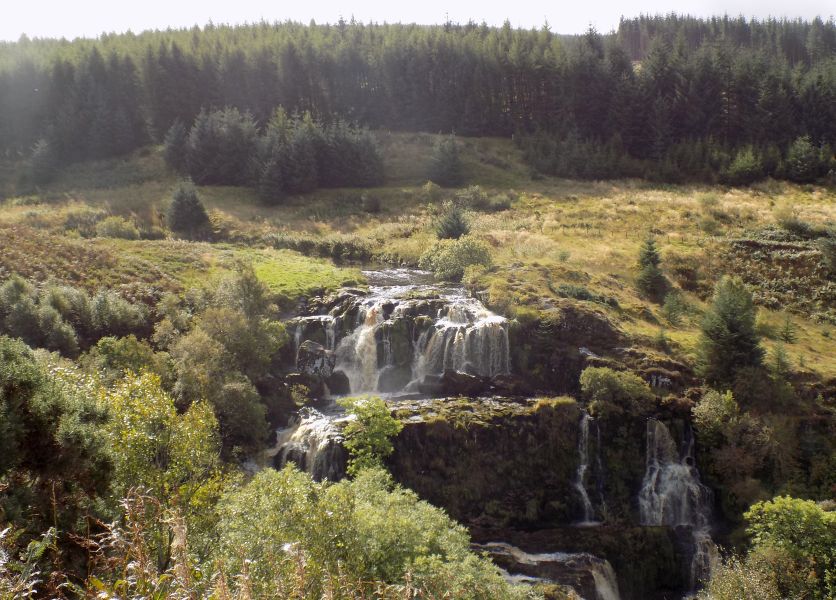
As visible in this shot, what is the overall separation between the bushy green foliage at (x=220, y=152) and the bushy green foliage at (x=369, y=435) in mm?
55639

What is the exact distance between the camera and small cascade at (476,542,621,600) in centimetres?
2302

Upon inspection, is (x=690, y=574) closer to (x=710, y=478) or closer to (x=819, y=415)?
(x=710, y=478)

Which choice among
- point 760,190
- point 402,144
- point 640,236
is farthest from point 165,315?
point 760,190

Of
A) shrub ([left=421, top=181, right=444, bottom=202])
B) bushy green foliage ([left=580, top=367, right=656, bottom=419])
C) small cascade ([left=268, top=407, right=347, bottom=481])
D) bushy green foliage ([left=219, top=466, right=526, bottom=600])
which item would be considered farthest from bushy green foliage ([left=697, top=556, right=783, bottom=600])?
shrub ([left=421, top=181, right=444, bottom=202])

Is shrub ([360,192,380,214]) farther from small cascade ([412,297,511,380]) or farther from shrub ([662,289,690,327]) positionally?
shrub ([662,289,690,327])

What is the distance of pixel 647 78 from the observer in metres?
90.6

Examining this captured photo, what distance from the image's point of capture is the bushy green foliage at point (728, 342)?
29766 millimetres

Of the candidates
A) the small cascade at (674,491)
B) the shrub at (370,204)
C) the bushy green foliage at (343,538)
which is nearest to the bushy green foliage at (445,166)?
the shrub at (370,204)

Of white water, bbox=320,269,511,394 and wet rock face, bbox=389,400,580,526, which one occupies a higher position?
white water, bbox=320,269,511,394

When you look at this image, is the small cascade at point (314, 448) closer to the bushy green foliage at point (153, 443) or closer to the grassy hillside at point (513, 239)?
the bushy green foliage at point (153, 443)

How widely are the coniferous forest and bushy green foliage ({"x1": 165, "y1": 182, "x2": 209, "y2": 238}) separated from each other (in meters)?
0.23

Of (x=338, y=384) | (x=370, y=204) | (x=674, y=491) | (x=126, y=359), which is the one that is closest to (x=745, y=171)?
(x=370, y=204)

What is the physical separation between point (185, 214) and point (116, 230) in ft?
22.2

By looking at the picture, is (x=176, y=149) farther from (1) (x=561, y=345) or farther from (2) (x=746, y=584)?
(2) (x=746, y=584)
